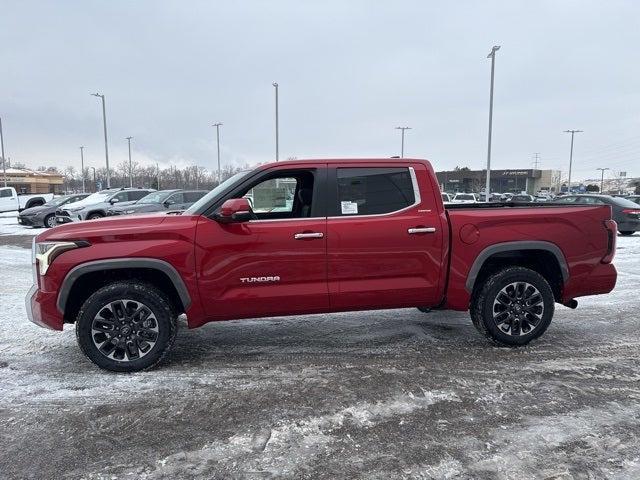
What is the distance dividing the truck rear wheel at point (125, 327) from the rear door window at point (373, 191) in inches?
74.0

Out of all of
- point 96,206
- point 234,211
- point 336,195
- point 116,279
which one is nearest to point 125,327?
point 116,279

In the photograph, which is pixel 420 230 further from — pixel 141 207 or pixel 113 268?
pixel 141 207

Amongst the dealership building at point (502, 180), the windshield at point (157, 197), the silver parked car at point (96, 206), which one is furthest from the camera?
the dealership building at point (502, 180)

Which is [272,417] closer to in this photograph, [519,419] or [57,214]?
[519,419]

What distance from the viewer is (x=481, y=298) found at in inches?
195

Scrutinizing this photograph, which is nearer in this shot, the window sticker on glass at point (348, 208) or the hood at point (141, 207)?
the window sticker on glass at point (348, 208)

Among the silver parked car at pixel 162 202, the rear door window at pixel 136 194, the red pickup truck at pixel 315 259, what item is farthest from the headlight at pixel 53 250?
the rear door window at pixel 136 194

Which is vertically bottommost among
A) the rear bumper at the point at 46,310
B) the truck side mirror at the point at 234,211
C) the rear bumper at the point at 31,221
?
the rear bumper at the point at 31,221

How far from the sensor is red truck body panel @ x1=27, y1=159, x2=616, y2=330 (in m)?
4.31

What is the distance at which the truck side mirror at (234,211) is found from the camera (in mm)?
4230

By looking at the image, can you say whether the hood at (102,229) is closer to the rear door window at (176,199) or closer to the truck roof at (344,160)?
the truck roof at (344,160)

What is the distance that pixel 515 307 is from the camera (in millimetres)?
4984

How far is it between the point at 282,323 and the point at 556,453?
349 cm

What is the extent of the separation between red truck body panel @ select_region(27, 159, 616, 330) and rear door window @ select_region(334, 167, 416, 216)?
8 cm
